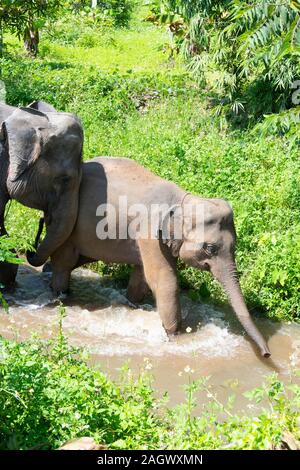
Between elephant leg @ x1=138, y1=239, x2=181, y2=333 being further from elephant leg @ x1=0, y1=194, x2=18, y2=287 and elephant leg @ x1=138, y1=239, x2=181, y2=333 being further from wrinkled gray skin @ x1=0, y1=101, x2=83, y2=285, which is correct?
elephant leg @ x1=0, y1=194, x2=18, y2=287

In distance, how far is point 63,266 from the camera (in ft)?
26.6

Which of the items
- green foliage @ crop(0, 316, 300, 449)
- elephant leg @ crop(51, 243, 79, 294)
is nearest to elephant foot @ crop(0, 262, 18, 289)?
elephant leg @ crop(51, 243, 79, 294)

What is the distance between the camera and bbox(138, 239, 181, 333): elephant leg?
7.37 m

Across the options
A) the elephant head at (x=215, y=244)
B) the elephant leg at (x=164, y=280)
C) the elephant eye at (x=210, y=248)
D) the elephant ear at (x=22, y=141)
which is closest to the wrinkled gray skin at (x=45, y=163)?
the elephant ear at (x=22, y=141)

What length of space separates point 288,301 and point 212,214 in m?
1.55

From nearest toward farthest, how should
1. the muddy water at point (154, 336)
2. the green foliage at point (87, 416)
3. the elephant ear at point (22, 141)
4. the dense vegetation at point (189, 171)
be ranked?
the green foliage at point (87, 416) < the dense vegetation at point (189, 171) < the muddy water at point (154, 336) < the elephant ear at point (22, 141)

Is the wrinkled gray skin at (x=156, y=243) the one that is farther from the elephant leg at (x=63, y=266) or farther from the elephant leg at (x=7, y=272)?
the elephant leg at (x=7, y=272)

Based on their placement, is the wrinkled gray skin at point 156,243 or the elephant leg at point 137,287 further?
the elephant leg at point 137,287

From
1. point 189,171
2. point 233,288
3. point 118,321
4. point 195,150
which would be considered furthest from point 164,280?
point 195,150

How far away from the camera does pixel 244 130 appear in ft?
40.9

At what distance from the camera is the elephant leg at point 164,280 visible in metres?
7.37

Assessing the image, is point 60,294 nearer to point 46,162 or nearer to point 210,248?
point 46,162

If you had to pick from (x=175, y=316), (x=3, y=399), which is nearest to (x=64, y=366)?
(x=3, y=399)
